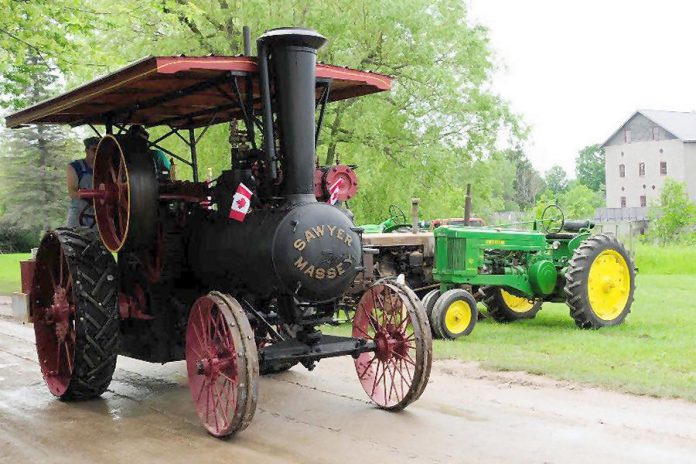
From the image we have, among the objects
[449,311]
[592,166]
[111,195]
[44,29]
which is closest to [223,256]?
[111,195]

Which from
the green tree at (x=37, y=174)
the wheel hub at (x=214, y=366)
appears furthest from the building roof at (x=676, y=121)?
the wheel hub at (x=214, y=366)

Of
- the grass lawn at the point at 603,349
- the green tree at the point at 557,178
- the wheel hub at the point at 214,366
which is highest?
the green tree at the point at 557,178

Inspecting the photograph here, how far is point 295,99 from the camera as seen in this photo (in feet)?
18.0

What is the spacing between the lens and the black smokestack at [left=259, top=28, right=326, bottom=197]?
17.9ft

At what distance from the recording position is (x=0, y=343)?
10125mm

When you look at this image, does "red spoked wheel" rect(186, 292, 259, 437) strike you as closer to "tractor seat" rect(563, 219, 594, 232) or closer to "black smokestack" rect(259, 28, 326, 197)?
"black smokestack" rect(259, 28, 326, 197)

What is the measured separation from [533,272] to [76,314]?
6175 millimetres

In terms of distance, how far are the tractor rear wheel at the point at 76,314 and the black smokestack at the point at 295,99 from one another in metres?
1.84

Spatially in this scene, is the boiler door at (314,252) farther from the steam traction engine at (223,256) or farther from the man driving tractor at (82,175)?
the man driving tractor at (82,175)

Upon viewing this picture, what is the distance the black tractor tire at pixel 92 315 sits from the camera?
625 centimetres

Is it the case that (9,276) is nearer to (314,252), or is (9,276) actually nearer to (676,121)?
(314,252)

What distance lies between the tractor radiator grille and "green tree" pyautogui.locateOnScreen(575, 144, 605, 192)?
301 ft

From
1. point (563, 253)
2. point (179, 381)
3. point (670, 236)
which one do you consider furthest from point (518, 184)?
point (179, 381)

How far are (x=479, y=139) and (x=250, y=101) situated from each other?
1317 centimetres
